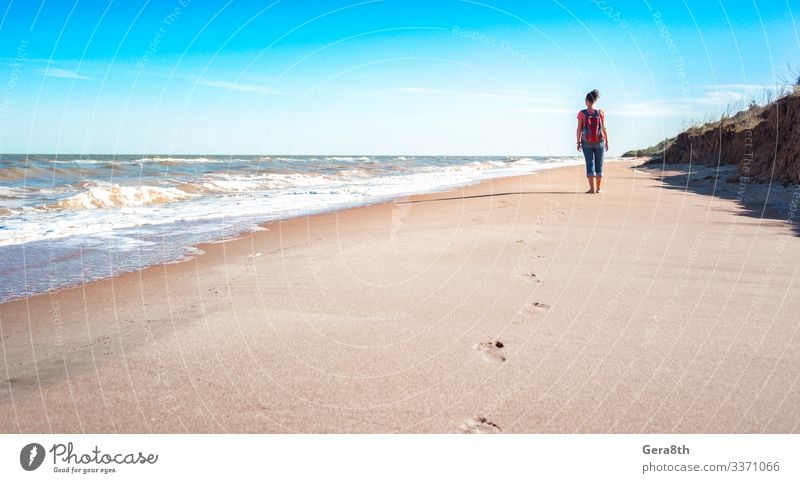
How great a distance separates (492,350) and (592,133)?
9.92 metres

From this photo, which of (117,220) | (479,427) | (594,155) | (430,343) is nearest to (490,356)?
(430,343)

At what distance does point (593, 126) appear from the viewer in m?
11.7

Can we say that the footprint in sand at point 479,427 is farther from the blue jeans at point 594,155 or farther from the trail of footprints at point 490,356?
the blue jeans at point 594,155

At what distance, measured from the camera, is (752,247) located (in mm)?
5766

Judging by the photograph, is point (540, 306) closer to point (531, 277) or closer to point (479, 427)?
point (531, 277)

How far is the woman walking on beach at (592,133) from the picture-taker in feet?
38.1

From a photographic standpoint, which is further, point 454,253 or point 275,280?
point 454,253

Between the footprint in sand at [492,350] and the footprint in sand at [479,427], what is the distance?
0.65m

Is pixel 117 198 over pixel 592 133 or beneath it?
beneath

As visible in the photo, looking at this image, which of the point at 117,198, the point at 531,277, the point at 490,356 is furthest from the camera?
the point at 117,198

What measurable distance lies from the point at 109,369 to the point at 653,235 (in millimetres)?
6146

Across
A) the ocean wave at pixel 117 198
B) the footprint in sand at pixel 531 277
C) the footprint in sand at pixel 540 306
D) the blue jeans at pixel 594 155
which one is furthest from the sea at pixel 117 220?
the blue jeans at pixel 594 155

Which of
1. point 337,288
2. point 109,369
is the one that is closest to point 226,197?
point 337,288
